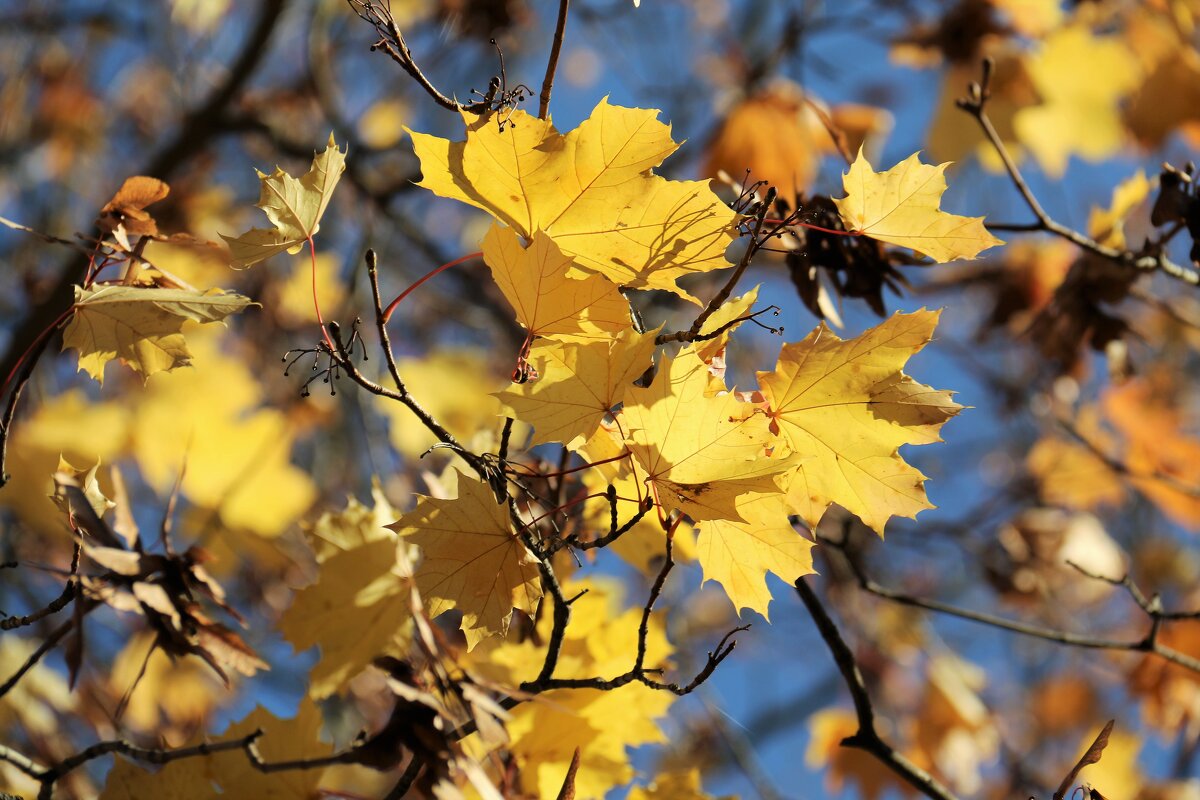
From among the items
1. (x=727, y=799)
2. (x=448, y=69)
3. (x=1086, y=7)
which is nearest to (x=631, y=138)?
(x=727, y=799)

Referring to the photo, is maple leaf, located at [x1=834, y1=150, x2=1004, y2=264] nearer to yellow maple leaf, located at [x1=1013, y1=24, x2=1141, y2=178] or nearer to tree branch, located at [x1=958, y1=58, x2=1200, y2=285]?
tree branch, located at [x1=958, y1=58, x2=1200, y2=285]

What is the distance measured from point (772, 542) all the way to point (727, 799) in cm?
40

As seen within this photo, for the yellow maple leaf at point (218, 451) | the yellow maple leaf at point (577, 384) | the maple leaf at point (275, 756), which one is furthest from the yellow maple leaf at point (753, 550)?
the yellow maple leaf at point (218, 451)

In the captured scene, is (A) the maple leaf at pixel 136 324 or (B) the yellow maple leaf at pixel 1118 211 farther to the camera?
(B) the yellow maple leaf at pixel 1118 211

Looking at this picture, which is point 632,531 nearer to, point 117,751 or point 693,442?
point 693,442

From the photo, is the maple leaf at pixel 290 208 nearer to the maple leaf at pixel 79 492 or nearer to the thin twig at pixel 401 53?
the thin twig at pixel 401 53

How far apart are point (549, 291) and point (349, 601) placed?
556 mm

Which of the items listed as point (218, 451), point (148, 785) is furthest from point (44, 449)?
point (148, 785)

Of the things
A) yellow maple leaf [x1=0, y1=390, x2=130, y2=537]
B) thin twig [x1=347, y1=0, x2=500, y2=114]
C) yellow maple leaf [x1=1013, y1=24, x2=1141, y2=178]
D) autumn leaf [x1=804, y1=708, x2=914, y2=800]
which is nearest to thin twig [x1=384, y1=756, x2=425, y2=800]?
thin twig [x1=347, y1=0, x2=500, y2=114]

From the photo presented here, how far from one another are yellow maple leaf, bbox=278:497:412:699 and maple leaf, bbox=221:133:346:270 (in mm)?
407

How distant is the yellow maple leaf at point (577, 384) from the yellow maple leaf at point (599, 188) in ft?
0.31

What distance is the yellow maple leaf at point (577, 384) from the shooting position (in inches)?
32.4

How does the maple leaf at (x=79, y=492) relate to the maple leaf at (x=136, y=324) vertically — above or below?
below

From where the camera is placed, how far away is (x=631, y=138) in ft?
2.90
